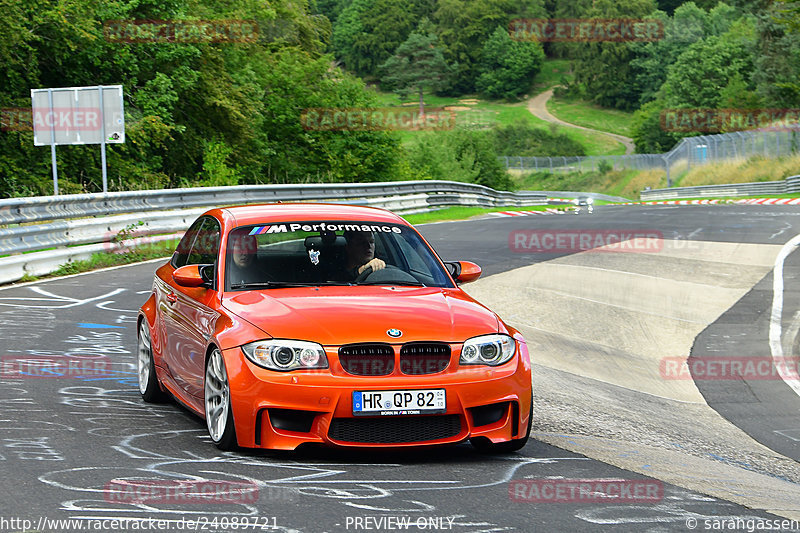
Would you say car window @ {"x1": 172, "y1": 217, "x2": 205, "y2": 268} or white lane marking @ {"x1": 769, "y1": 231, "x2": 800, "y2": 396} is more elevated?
car window @ {"x1": 172, "y1": 217, "x2": 205, "y2": 268}

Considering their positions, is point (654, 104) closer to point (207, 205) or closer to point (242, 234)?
point (207, 205)

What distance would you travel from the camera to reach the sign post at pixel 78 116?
21.5 meters

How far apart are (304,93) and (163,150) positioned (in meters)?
11.2

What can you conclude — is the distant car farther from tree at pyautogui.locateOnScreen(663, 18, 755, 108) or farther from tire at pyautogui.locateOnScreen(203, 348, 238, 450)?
tree at pyautogui.locateOnScreen(663, 18, 755, 108)

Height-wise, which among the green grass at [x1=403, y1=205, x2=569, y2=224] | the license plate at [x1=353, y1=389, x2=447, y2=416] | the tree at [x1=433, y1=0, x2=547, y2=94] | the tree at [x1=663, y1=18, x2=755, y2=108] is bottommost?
the green grass at [x1=403, y1=205, x2=569, y2=224]

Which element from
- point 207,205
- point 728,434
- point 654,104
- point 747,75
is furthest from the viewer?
point 654,104

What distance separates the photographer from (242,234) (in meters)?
7.08

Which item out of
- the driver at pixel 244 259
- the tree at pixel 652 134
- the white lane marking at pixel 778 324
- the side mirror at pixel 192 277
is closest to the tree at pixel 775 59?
the tree at pixel 652 134

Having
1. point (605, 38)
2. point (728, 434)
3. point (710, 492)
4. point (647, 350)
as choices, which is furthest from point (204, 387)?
point (605, 38)

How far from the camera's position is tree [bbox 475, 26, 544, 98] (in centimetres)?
17300

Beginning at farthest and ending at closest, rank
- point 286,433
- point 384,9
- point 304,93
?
point 384,9, point 304,93, point 286,433

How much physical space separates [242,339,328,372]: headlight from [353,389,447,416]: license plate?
28 centimetres

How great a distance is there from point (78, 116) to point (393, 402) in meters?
17.7

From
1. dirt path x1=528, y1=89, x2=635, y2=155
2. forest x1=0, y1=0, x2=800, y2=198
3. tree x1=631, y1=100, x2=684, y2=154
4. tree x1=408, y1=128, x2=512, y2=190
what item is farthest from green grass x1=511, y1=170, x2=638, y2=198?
dirt path x1=528, y1=89, x2=635, y2=155
